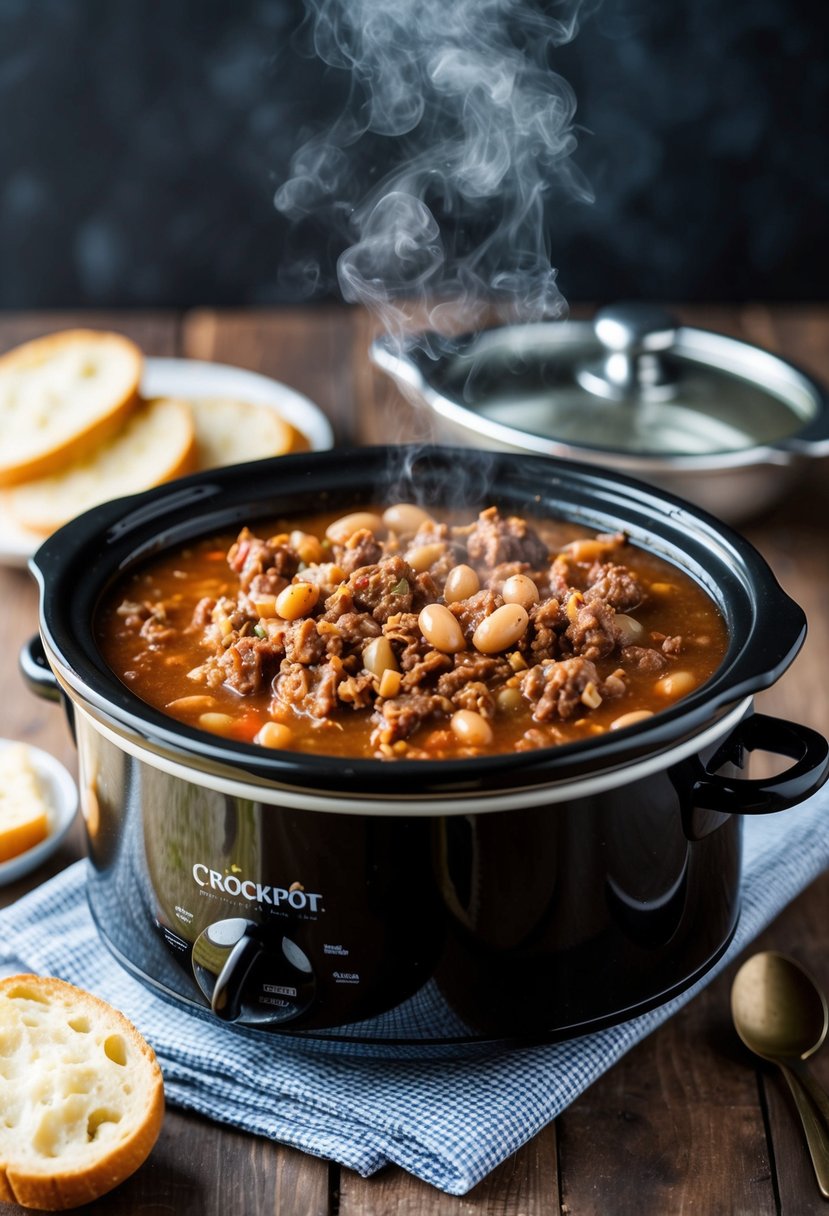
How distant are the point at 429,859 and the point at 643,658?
2.01 feet

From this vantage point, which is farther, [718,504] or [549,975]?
[718,504]

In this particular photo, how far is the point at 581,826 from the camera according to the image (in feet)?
7.34

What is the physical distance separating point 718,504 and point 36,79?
12.8 ft

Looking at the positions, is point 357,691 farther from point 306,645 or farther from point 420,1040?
point 420,1040

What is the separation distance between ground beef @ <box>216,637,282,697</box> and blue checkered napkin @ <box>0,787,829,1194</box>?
0.60m

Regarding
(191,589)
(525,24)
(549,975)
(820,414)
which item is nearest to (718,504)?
(820,414)

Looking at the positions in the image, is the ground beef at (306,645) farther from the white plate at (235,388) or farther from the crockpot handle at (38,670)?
the white plate at (235,388)

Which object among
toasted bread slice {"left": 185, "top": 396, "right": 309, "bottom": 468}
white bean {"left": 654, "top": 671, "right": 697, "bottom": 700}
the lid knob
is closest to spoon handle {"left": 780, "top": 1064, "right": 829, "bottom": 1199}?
white bean {"left": 654, "top": 671, "right": 697, "bottom": 700}

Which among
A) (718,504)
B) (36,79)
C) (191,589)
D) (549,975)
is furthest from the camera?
(36,79)

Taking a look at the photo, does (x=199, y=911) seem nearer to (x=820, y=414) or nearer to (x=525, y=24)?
(x=820, y=414)

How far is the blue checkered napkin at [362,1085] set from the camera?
2322mm

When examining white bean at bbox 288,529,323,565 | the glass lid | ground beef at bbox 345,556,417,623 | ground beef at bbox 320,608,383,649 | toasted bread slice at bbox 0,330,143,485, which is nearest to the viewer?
ground beef at bbox 320,608,383,649

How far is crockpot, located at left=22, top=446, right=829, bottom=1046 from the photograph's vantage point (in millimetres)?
2148

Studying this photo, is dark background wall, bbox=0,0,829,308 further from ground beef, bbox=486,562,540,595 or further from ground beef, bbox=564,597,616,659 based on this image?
ground beef, bbox=564,597,616,659
